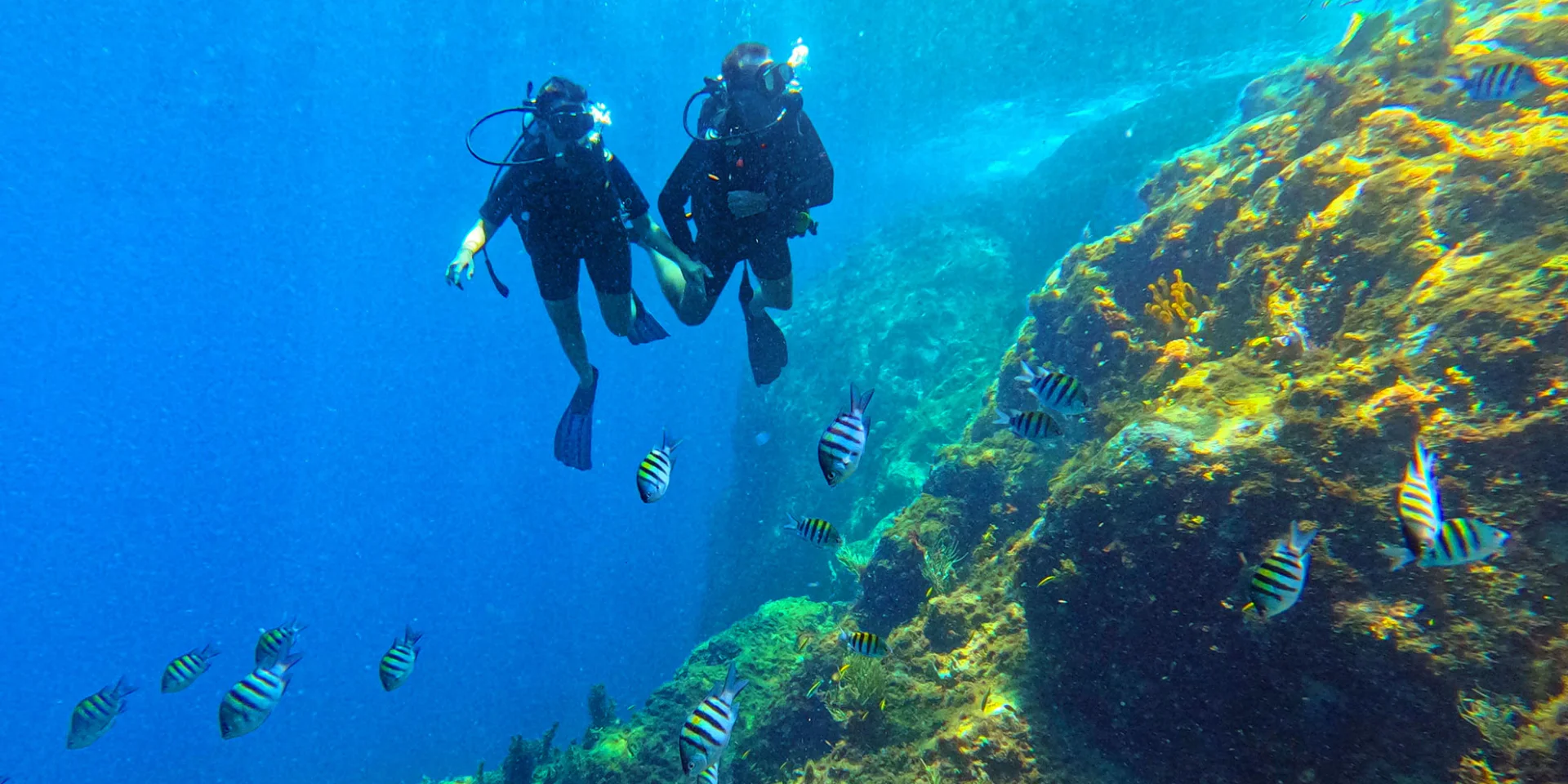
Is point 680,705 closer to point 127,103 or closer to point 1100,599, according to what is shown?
point 1100,599

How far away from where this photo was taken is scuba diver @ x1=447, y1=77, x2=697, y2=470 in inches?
195

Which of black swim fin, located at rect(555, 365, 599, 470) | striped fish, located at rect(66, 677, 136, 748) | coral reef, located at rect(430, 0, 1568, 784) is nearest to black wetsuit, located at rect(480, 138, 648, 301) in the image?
black swim fin, located at rect(555, 365, 599, 470)

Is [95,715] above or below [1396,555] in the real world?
above

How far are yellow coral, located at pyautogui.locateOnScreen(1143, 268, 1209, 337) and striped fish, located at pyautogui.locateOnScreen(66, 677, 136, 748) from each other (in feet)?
42.0

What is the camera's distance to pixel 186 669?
6.69 meters

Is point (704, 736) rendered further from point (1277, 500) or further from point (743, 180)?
point (743, 180)

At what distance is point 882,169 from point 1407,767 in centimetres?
4871

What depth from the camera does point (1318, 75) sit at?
8.12 meters

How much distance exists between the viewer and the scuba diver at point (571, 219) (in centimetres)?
494

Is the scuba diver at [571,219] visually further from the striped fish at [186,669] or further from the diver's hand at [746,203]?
the striped fish at [186,669]

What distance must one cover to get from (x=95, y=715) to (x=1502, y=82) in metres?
15.3

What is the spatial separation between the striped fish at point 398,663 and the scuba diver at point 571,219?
2.39 meters

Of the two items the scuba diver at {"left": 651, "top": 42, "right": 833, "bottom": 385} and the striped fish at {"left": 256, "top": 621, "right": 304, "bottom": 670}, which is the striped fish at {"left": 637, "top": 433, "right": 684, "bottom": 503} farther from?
the striped fish at {"left": 256, "top": 621, "right": 304, "bottom": 670}

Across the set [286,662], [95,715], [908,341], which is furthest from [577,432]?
[908,341]
